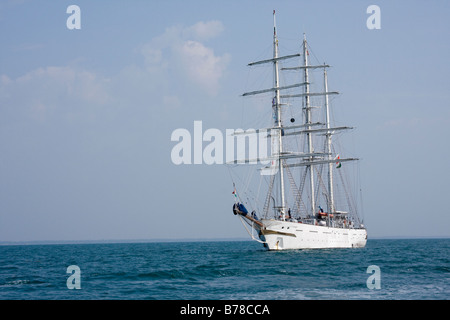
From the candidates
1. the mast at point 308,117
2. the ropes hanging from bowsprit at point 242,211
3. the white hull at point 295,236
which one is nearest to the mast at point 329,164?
the mast at point 308,117

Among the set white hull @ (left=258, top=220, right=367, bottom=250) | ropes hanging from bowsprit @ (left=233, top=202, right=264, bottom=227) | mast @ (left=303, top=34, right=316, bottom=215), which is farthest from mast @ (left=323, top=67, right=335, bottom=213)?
ropes hanging from bowsprit @ (left=233, top=202, right=264, bottom=227)

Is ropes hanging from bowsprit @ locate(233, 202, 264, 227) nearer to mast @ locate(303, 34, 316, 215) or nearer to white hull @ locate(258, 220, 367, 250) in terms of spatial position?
white hull @ locate(258, 220, 367, 250)

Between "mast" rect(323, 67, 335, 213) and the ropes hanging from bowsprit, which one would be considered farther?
"mast" rect(323, 67, 335, 213)

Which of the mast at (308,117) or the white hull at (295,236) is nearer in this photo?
the white hull at (295,236)

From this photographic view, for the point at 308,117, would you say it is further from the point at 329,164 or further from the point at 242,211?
the point at 242,211

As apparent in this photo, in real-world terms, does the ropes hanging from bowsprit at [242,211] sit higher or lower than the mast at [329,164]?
lower

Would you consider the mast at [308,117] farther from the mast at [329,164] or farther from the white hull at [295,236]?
the white hull at [295,236]

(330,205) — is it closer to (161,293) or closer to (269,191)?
(269,191)

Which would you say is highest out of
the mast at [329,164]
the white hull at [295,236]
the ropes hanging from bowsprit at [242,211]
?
the mast at [329,164]

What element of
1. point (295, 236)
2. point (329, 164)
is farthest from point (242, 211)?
point (329, 164)

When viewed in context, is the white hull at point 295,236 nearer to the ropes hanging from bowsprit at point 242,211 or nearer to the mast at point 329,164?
the ropes hanging from bowsprit at point 242,211

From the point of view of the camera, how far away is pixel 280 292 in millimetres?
26766

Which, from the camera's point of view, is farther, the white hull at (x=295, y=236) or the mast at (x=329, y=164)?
the mast at (x=329, y=164)
